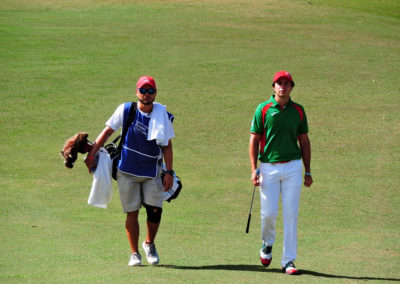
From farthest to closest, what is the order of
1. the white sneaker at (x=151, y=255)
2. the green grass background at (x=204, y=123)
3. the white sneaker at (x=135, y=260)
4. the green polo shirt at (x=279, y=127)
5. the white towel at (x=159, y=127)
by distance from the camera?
1. the green grass background at (x=204, y=123)
2. the white sneaker at (x=151, y=255)
3. the white sneaker at (x=135, y=260)
4. the green polo shirt at (x=279, y=127)
5. the white towel at (x=159, y=127)

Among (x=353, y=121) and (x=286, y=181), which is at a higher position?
(x=353, y=121)

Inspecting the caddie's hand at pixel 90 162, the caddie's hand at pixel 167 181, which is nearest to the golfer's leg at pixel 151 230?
the caddie's hand at pixel 167 181

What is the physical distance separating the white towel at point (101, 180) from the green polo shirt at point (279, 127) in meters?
1.67

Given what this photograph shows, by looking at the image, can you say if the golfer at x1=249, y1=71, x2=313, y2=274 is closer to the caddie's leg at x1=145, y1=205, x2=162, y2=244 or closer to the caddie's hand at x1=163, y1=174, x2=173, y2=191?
the caddie's hand at x1=163, y1=174, x2=173, y2=191

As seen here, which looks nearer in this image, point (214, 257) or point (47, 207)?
point (214, 257)

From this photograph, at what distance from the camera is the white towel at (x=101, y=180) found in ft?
28.0

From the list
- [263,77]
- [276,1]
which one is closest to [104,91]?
[263,77]

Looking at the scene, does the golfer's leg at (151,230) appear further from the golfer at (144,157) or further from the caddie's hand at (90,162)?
the caddie's hand at (90,162)

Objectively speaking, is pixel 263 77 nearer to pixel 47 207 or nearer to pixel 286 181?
pixel 47 207

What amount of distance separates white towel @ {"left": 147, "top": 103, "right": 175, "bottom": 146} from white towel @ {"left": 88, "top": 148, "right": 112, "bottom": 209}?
610 mm

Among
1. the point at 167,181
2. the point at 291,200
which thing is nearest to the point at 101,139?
the point at 167,181

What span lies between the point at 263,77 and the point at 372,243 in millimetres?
11610

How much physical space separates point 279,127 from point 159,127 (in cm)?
127

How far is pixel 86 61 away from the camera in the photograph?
22.3m
